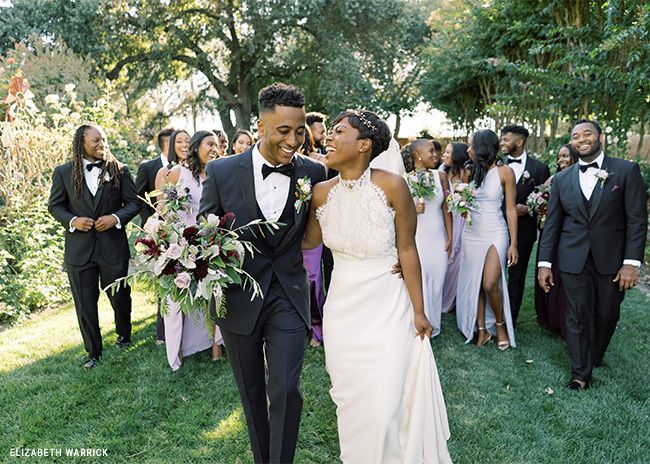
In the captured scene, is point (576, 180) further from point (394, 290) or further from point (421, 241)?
point (394, 290)

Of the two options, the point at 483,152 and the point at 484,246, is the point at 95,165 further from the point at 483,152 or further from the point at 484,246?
the point at 484,246

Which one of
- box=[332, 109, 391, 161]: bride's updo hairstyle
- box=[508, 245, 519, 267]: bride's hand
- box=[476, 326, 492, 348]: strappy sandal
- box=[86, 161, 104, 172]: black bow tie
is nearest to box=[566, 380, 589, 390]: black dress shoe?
box=[476, 326, 492, 348]: strappy sandal

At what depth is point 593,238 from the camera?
4.62 metres

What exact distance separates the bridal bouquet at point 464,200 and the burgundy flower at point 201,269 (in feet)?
12.1

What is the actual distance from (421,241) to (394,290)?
115 inches

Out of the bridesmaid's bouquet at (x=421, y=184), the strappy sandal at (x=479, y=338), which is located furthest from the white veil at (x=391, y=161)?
the strappy sandal at (x=479, y=338)

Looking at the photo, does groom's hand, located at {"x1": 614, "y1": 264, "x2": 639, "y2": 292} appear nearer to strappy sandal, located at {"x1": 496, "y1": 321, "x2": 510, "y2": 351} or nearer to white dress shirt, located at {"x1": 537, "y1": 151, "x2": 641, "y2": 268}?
white dress shirt, located at {"x1": 537, "y1": 151, "x2": 641, "y2": 268}

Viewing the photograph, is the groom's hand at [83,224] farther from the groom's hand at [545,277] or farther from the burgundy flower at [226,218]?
the groom's hand at [545,277]

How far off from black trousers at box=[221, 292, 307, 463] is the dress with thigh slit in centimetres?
336

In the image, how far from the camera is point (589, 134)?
4.67 meters

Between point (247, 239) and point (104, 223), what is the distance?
2777mm

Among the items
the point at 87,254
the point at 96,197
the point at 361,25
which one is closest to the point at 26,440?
the point at 87,254

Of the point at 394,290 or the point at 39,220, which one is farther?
the point at 39,220

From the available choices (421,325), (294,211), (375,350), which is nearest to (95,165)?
(294,211)
